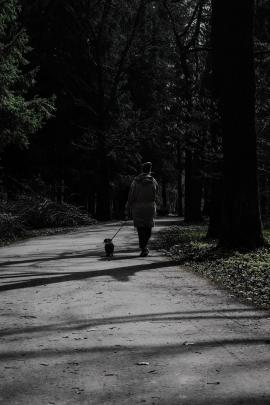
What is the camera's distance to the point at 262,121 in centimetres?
1973

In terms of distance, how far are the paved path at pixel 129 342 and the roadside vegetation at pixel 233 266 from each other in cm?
37

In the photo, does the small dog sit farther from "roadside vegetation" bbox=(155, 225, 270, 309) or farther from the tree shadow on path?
the tree shadow on path

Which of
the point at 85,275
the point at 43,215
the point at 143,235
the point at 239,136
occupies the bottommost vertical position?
the point at 85,275

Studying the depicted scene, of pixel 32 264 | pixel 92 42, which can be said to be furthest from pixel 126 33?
pixel 32 264

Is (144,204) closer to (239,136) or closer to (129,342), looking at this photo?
(239,136)

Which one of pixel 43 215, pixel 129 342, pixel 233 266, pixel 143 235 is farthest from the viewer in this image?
pixel 43 215

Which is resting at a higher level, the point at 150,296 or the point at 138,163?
the point at 138,163

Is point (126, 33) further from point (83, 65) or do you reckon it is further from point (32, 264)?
point (32, 264)

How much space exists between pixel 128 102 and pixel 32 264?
30.1 meters

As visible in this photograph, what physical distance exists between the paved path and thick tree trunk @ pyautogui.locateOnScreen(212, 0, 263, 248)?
3.36m

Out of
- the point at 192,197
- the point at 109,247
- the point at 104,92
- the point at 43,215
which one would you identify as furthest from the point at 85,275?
the point at 104,92

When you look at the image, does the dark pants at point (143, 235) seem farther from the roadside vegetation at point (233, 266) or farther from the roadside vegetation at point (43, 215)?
the roadside vegetation at point (43, 215)

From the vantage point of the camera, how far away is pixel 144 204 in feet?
47.9

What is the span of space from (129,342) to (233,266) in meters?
5.90
